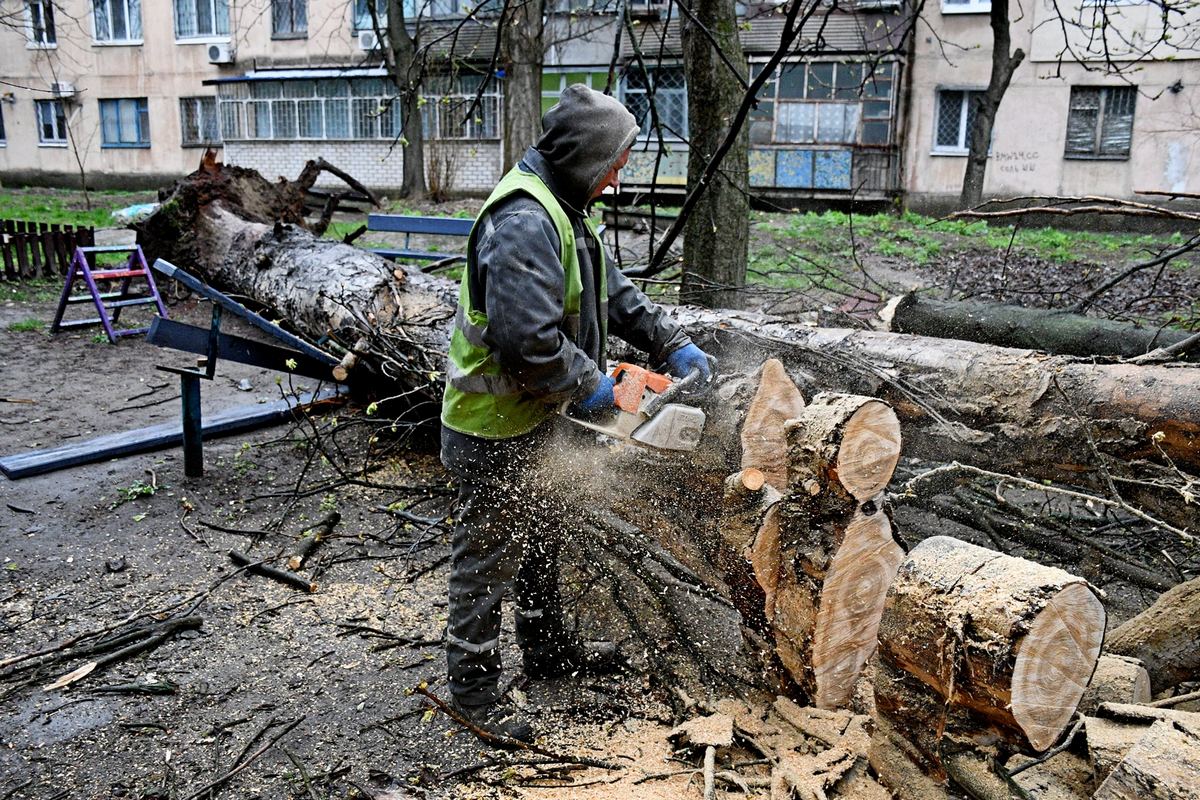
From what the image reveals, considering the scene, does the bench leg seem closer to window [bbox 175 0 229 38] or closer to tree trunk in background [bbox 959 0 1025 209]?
tree trunk in background [bbox 959 0 1025 209]

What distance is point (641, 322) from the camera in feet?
10.8

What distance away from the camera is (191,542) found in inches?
167

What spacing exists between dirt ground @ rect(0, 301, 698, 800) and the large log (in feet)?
4.60

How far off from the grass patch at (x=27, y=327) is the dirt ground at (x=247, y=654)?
11.6 feet

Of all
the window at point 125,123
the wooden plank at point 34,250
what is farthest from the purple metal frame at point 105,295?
the window at point 125,123

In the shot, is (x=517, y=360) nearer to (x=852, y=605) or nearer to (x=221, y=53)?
(x=852, y=605)

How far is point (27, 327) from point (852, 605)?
8942 mm

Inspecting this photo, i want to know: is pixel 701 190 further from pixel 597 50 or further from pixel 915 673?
pixel 597 50

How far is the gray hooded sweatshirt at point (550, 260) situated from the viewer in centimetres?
260

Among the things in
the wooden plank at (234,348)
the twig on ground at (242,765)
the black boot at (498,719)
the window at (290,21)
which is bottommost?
the twig on ground at (242,765)

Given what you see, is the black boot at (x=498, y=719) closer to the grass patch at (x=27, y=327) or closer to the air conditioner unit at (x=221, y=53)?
the grass patch at (x=27, y=327)

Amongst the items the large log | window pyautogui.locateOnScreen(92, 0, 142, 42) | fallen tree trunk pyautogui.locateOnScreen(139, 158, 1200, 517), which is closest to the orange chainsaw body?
fallen tree trunk pyautogui.locateOnScreen(139, 158, 1200, 517)

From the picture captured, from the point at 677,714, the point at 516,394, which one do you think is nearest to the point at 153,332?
the point at 516,394

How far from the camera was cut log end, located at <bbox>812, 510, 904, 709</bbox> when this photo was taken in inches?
96.7
